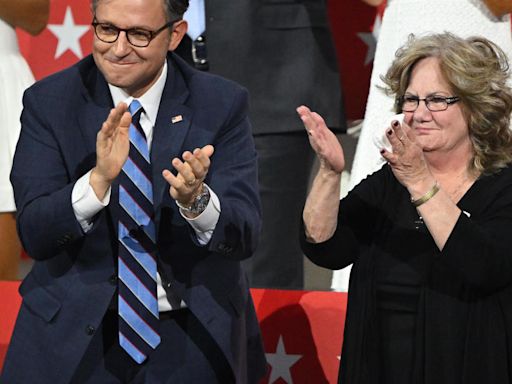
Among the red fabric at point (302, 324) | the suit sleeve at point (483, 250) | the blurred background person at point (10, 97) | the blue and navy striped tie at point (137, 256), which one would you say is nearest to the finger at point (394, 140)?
the suit sleeve at point (483, 250)

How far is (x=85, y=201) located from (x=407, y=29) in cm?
171

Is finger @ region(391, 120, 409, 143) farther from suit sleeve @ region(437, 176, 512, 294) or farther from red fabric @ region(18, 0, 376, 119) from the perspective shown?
red fabric @ region(18, 0, 376, 119)

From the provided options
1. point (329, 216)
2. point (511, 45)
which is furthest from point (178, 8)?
point (511, 45)

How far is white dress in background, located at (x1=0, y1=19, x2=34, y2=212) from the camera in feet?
15.1

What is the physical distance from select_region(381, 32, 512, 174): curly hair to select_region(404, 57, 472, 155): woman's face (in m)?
0.02

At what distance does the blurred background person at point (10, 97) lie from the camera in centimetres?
456

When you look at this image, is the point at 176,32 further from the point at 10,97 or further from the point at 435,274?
the point at 10,97

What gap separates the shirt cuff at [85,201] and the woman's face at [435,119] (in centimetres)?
82

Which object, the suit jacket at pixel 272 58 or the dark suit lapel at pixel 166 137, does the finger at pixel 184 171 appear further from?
the suit jacket at pixel 272 58

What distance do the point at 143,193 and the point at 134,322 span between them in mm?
304

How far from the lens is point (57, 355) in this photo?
3.18 metres

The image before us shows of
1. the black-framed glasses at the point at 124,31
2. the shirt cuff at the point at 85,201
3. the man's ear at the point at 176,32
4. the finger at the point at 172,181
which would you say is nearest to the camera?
the finger at the point at 172,181

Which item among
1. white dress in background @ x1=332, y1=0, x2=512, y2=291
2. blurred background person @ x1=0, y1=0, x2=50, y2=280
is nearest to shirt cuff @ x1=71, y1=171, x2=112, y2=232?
white dress in background @ x1=332, y1=0, x2=512, y2=291

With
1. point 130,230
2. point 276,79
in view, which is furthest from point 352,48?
point 130,230
